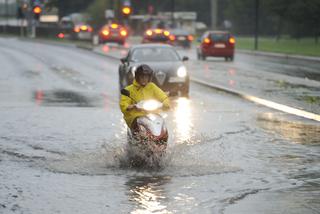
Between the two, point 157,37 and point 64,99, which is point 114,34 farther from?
point 64,99

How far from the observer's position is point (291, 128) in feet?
50.9

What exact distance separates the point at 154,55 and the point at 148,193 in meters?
15.0

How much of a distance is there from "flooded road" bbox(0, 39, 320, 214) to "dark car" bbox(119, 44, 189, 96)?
6.94 ft

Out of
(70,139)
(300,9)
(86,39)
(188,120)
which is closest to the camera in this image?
(70,139)

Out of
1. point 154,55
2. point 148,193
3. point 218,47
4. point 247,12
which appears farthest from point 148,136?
point 247,12

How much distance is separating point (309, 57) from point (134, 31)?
254 ft

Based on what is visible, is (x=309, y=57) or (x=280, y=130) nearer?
(x=280, y=130)

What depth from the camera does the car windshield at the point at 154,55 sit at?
23859 mm

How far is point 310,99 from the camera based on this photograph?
2164cm

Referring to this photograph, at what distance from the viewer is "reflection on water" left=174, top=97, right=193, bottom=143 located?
47.1ft

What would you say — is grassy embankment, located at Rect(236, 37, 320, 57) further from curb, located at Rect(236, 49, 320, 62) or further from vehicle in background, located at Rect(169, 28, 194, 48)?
vehicle in background, located at Rect(169, 28, 194, 48)

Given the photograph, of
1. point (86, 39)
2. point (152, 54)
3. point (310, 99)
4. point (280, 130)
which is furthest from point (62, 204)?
point (86, 39)

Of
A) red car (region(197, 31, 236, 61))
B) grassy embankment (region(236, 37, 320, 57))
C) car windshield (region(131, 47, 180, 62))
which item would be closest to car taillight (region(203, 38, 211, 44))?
red car (region(197, 31, 236, 61))

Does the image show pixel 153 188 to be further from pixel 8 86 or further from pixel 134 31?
pixel 134 31
